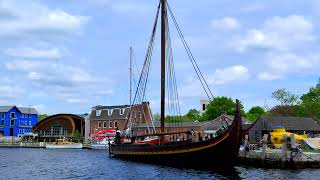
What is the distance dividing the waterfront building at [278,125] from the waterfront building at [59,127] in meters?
72.4

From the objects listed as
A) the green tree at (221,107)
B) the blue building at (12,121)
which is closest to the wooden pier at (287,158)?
the green tree at (221,107)

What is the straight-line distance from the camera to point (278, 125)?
84562 mm

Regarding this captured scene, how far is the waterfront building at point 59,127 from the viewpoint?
146000 millimetres

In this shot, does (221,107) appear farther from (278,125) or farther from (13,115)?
(13,115)

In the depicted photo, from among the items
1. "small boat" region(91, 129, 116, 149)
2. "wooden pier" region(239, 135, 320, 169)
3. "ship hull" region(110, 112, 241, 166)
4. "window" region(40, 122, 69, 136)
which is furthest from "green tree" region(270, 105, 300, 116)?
"ship hull" region(110, 112, 241, 166)

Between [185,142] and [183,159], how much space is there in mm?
1855

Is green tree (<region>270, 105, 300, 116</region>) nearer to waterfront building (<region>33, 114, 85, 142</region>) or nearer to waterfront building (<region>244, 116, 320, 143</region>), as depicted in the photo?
waterfront building (<region>244, 116, 320, 143</region>)

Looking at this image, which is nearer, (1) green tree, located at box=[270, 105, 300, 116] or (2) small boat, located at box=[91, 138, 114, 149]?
(2) small boat, located at box=[91, 138, 114, 149]

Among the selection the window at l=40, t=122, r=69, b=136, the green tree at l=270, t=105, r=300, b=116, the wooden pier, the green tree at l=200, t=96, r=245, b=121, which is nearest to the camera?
the wooden pier

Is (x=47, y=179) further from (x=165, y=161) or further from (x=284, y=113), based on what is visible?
(x=284, y=113)

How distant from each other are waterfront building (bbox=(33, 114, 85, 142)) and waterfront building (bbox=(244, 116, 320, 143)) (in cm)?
7245

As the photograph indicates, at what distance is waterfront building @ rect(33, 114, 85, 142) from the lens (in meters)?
146

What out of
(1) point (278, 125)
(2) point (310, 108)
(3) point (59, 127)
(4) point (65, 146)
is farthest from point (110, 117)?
(1) point (278, 125)

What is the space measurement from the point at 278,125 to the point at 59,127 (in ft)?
274
